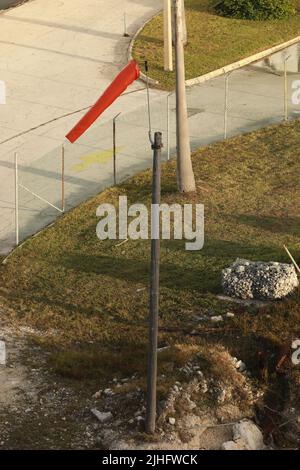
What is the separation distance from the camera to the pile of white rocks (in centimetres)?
1906

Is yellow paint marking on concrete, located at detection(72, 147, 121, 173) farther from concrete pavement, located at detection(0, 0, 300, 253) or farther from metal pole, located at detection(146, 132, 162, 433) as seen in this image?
metal pole, located at detection(146, 132, 162, 433)

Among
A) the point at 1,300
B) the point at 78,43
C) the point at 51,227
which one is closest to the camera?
the point at 1,300

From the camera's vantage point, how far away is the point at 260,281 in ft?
62.9

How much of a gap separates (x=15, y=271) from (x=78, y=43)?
43.3ft

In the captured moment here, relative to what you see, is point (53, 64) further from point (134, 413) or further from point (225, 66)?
point (134, 413)

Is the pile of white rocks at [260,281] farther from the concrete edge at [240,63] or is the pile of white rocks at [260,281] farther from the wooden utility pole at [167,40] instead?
the wooden utility pole at [167,40]

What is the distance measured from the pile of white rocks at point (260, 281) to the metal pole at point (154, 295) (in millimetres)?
3973

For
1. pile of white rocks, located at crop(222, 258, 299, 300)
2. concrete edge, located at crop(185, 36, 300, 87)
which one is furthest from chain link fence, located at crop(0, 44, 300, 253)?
pile of white rocks, located at crop(222, 258, 299, 300)

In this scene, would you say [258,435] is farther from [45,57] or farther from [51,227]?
[45,57]

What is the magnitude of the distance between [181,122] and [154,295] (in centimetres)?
849

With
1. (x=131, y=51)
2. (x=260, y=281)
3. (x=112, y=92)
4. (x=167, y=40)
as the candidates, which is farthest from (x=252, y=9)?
(x=260, y=281)

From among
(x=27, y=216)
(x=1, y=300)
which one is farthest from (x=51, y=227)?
(x=1, y=300)

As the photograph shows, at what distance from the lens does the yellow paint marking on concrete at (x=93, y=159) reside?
25455 millimetres
